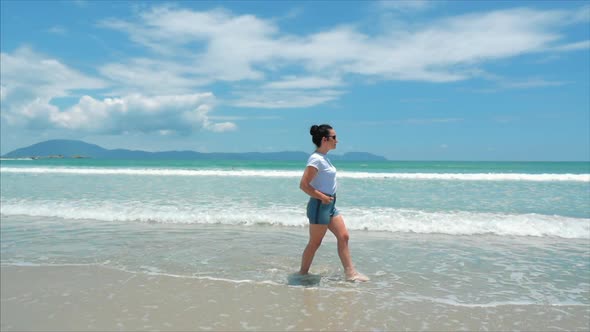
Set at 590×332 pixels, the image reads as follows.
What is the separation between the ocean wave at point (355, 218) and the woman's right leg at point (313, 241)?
3851mm

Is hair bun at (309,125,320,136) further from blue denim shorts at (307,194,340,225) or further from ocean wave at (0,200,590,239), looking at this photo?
ocean wave at (0,200,590,239)

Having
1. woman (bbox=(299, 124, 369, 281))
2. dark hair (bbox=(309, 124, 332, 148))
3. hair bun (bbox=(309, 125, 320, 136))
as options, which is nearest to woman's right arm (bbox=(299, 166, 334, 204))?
woman (bbox=(299, 124, 369, 281))

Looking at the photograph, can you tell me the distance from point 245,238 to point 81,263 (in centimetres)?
305

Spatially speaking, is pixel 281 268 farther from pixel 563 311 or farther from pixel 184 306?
pixel 563 311

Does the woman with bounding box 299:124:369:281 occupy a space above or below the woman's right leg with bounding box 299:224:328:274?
above

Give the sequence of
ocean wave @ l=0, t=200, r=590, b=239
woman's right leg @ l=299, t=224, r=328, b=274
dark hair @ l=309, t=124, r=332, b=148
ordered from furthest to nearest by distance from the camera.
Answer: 1. ocean wave @ l=0, t=200, r=590, b=239
2. woman's right leg @ l=299, t=224, r=328, b=274
3. dark hair @ l=309, t=124, r=332, b=148

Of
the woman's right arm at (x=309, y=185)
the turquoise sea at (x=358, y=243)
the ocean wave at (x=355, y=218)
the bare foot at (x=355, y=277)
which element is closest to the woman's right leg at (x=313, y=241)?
the turquoise sea at (x=358, y=243)

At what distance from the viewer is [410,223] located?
9.28m

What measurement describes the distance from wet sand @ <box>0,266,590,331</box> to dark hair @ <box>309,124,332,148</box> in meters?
1.91

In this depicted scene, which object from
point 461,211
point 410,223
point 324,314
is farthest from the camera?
point 461,211

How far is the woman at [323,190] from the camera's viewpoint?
473 cm

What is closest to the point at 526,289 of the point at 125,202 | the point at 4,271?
the point at 4,271

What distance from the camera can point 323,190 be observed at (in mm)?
4867

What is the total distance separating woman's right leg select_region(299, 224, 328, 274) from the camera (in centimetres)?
503
